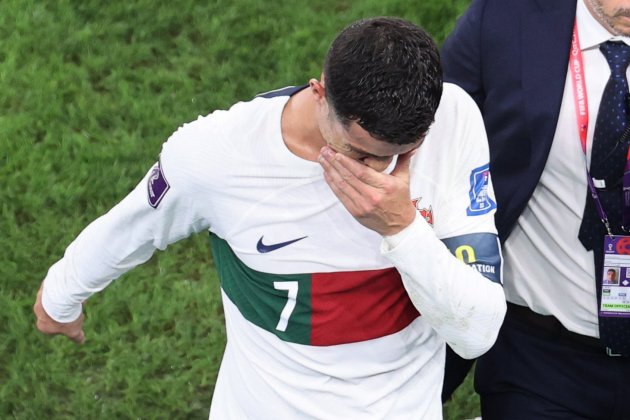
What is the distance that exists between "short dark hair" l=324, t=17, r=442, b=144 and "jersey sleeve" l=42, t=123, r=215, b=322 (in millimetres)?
557

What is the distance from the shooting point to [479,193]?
3.41m

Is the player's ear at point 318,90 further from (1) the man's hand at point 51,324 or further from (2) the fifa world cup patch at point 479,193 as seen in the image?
(1) the man's hand at point 51,324

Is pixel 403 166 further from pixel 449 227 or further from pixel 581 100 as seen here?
pixel 581 100

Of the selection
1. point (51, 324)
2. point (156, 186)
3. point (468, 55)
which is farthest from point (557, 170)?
point (51, 324)

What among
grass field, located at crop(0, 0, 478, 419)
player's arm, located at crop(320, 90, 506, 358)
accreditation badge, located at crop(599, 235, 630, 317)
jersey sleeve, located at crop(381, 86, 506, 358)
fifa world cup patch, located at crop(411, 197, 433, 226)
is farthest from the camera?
grass field, located at crop(0, 0, 478, 419)

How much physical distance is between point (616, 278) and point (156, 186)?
1529mm

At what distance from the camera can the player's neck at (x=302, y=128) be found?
3.29 metres

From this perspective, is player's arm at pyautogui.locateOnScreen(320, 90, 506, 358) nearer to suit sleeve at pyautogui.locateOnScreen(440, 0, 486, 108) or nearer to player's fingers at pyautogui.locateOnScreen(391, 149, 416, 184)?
player's fingers at pyautogui.locateOnScreen(391, 149, 416, 184)

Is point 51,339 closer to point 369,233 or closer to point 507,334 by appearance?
point 507,334

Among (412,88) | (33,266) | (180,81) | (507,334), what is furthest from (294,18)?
(412,88)

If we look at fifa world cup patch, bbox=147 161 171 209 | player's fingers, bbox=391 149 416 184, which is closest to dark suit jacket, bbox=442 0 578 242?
player's fingers, bbox=391 149 416 184

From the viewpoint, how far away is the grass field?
230 inches

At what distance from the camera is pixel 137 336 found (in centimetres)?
598

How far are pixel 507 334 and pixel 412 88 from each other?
5.30ft
